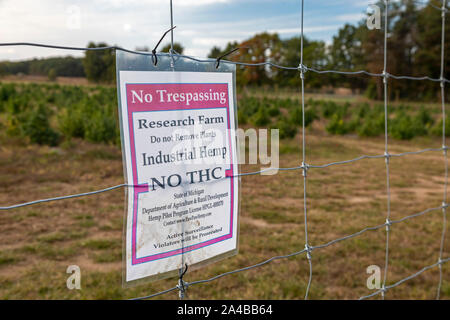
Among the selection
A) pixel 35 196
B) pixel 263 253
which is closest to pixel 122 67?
pixel 263 253

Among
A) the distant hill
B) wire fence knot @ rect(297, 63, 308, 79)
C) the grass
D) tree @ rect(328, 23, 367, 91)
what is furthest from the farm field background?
tree @ rect(328, 23, 367, 91)

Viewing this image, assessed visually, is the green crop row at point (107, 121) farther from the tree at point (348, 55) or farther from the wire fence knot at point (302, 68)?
the tree at point (348, 55)

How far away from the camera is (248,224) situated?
10.9 feet

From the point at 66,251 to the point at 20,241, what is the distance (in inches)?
17.8

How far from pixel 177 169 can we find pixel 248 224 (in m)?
2.46

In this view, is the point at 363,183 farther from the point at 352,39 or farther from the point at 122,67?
the point at 352,39

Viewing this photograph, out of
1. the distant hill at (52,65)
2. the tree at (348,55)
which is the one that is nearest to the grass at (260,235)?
the distant hill at (52,65)

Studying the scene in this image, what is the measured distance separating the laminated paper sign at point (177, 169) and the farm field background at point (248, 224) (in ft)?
3.08

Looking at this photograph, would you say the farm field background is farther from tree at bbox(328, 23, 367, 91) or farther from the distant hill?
tree at bbox(328, 23, 367, 91)

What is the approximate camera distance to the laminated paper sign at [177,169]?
870 mm

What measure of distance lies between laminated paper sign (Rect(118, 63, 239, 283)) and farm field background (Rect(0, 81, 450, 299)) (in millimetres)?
939

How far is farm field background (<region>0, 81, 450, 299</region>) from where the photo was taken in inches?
89.6

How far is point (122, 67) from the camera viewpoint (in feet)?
2.80
